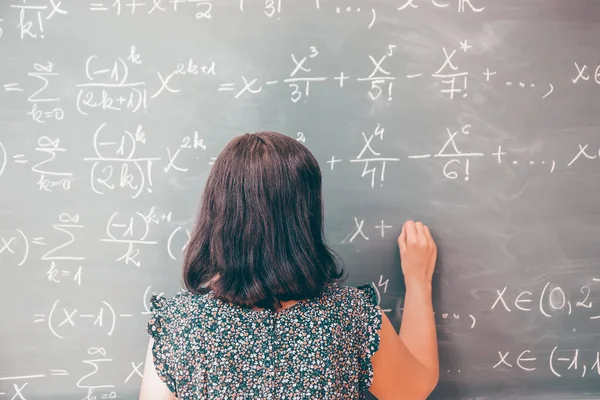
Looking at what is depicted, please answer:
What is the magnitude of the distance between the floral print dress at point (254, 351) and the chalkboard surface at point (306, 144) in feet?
1.42

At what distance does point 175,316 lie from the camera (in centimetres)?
101

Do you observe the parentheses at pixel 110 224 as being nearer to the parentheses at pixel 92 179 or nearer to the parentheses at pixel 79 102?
the parentheses at pixel 92 179

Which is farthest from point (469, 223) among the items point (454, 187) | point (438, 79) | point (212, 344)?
point (212, 344)

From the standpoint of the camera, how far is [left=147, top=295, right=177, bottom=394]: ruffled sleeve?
1.00 metres

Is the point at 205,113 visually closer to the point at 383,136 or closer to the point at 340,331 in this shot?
the point at 383,136

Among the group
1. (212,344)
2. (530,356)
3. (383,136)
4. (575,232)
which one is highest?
(383,136)

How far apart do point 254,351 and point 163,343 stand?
222mm

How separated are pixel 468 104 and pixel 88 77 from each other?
3.82 feet

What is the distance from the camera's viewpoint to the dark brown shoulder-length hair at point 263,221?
94cm

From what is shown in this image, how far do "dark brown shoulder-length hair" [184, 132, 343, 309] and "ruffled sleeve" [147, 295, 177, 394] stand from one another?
0.50 ft

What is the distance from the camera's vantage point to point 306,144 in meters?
1.38

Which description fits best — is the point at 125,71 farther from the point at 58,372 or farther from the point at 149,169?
the point at 58,372

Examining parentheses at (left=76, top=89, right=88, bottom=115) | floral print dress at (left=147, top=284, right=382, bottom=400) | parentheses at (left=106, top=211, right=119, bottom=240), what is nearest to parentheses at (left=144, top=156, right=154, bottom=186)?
parentheses at (left=106, top=211, right=119, bottom=240)

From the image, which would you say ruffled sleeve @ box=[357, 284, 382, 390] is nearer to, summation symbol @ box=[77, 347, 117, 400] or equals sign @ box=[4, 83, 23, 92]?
summation symbol @ box=[77, 347, 117, 400]
